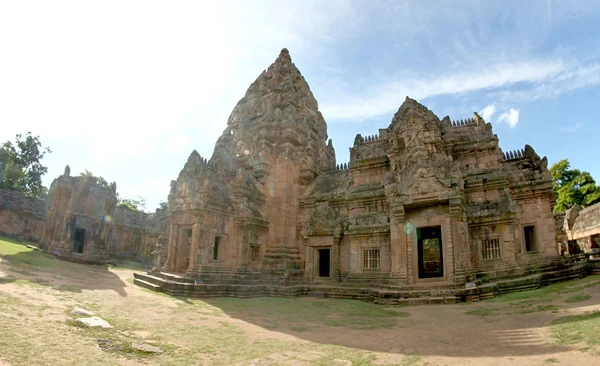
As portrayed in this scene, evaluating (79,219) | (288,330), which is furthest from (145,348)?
(79,219)

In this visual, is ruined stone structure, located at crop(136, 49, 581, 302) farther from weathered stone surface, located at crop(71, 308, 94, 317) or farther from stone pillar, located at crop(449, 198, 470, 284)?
weathered stone surface, located at crop(71, 308, 94, 317)

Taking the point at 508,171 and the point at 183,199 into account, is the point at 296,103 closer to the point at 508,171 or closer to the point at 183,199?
the point at 183,199

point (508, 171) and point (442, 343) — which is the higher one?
point (508, 171)

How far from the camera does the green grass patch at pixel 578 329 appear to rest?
5736 mm

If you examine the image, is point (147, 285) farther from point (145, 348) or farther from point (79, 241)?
point (79, 241)

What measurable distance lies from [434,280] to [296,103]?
14954 millimetres

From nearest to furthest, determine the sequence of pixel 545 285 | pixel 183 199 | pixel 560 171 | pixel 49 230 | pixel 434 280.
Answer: pixel 545 285 < pixel 434 280 < pixel 183 199 < pixel 49 230 < pixel 560 171

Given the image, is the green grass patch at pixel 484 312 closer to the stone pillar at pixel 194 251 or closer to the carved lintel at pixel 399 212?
the carved lintel at pixel 399 212

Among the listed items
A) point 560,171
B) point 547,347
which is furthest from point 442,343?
point 560,171

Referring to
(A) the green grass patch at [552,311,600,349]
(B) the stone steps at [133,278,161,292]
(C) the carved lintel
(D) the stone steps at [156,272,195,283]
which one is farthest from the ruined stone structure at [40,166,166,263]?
(A) the green grass patch at [552,311,600,349]

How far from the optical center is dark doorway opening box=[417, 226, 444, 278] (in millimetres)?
17369

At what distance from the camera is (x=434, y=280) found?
1491cm

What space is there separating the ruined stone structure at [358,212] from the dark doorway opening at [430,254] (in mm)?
166

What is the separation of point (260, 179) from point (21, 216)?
20.0 m
